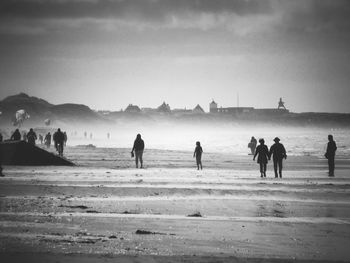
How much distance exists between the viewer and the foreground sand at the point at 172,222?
5234 millimetres

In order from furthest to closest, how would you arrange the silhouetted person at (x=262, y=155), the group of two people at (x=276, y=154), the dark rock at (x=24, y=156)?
the dark rock at (x=24, y=156) → the silhouetted person at (x=262, y=155) → the group of two people at (x=276, y=154)

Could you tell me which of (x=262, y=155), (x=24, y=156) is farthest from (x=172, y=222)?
(x=24, y=156)

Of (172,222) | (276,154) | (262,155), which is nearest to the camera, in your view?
(172,222)

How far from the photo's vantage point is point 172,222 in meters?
7.11

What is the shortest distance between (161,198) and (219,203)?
1692 mm

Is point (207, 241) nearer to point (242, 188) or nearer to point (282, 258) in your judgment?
point (282, 258)

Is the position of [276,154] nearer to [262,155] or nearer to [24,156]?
[262,155]

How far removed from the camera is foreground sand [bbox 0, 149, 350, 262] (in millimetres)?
5234

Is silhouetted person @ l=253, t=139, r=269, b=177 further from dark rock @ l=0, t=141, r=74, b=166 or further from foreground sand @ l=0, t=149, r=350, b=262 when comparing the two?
dark rock @ l=0, t=141, r=74, b=166

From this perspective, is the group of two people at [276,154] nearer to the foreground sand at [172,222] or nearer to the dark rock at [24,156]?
the foreground sand at [172,222]

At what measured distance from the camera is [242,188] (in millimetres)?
11656

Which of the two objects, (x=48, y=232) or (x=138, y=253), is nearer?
(x=138, y=253)

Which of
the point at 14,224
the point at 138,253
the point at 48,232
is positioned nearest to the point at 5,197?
the point at 14,224

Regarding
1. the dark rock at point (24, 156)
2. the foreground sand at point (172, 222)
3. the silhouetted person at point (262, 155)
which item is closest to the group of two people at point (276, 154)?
the silhouetted person at point (262, 155)
